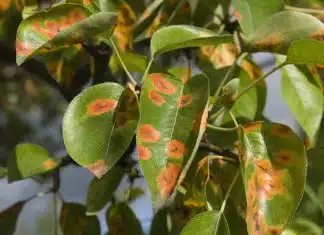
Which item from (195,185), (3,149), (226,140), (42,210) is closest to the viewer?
(195,185)

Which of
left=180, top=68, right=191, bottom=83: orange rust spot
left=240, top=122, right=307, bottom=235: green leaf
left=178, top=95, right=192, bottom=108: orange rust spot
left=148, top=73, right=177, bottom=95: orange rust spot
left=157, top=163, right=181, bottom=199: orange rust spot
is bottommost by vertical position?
left=180, top=68, right=191, bottom=83: orange rust spot

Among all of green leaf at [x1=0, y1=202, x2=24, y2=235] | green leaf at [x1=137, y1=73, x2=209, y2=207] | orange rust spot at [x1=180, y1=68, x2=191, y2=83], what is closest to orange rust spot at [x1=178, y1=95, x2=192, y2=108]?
green leaf at [x1=137, y1=73, x2=209, y2=207]

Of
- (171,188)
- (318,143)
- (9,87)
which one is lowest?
(9,87)

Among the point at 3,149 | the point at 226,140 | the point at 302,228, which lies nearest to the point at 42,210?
the point at 3,149

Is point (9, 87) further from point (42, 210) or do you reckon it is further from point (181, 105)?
point (181, 105)

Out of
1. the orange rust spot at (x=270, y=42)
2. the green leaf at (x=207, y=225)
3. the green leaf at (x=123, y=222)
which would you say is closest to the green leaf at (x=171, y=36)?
the orange rust spot at (x=270, y=42)

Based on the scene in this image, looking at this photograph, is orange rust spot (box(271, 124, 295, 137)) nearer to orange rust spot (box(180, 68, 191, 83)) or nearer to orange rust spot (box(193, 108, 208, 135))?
orange rust spot (box(193, 108, 208, 135))

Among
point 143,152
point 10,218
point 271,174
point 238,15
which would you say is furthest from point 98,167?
point 10,218

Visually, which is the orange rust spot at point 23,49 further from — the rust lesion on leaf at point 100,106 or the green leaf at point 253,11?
the green leaf at point 253,11
